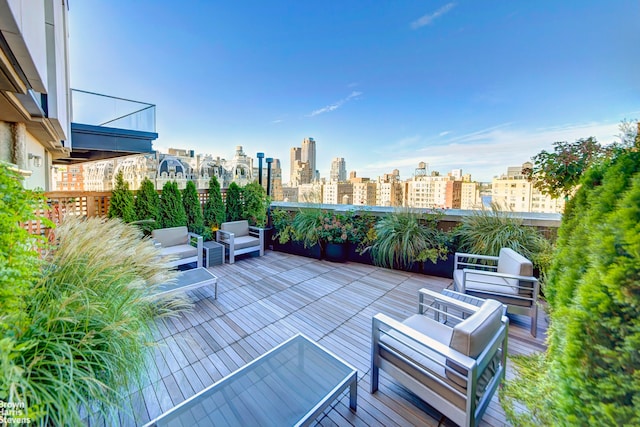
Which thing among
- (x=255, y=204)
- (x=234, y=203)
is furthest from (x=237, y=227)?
(x=234, y=203)

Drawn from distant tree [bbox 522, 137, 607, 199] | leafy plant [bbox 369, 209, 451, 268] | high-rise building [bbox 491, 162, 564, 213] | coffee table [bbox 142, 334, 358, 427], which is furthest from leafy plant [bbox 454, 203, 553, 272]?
coffee table [bbox 142, 334, 358, 427]

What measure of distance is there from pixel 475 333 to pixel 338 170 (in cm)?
685

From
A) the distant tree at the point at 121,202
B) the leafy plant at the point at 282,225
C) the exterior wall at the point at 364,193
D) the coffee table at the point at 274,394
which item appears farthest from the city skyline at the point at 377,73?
the coffee table at the point at 274,394

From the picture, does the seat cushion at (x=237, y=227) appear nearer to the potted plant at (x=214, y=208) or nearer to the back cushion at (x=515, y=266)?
the potted plant at (x=214, y=208)

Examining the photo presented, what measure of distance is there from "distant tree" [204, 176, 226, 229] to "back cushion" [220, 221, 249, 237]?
1.89ft

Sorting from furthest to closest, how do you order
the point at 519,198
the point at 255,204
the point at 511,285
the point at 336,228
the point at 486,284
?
the point at 255,204, the point at 336,228, the point at 519,198, the point at 486,284, the point at 511,285

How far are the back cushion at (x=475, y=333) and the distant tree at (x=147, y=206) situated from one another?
5.77 metres

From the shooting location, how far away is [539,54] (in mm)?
5039

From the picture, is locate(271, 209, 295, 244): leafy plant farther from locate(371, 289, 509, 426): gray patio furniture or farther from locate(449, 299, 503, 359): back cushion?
locate(449, 299, 503, 359): back cushion

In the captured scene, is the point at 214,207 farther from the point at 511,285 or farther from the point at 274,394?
the point at 511,285

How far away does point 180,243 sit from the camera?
5.26m

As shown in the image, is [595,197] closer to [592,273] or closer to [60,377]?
[592,273]

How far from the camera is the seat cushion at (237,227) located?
596cm

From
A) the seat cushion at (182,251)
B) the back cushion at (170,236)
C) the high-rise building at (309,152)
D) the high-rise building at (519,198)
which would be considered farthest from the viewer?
the high-rise building at (309,152)
